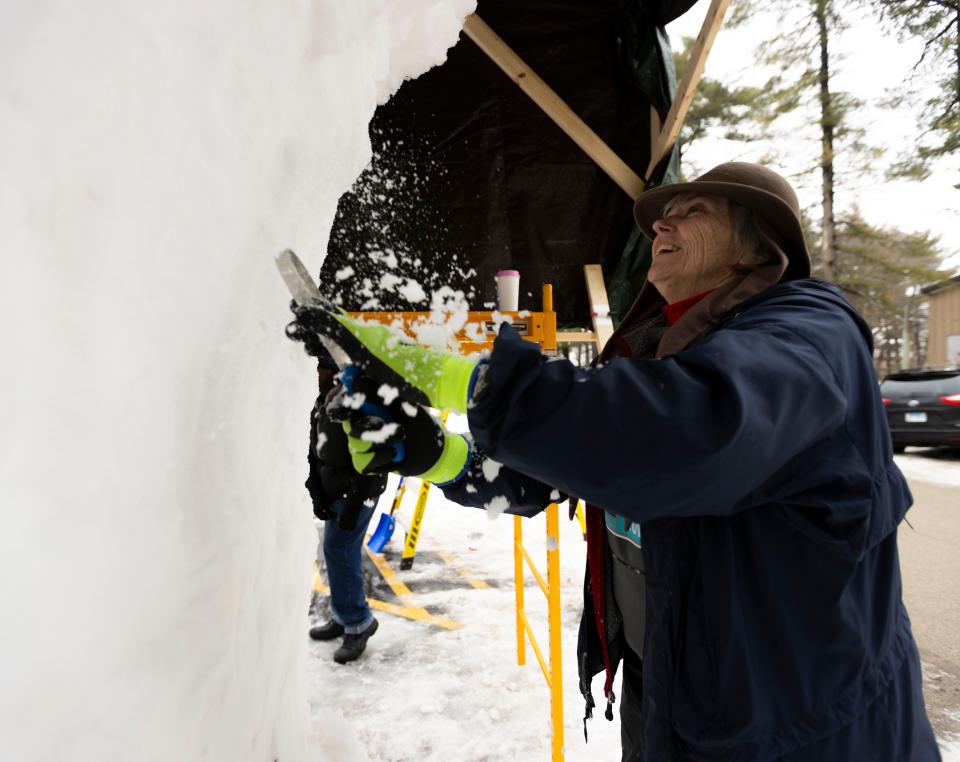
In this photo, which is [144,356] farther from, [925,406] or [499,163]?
[925,406]

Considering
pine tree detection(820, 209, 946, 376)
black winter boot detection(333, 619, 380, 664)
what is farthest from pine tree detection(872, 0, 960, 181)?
black winter boot detection(333, 619, 380, 664)

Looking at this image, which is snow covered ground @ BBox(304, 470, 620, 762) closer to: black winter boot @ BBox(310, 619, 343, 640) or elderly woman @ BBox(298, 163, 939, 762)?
→ black winter boot @ BBox(310, 619, 343, 640)

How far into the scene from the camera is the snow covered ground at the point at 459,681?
2291mm

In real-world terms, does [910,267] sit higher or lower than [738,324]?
higher

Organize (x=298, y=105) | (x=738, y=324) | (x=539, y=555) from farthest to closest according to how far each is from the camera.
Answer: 1. (x=539, y=555)
2. (x=298, y=105)
3. (x=738, y=324)

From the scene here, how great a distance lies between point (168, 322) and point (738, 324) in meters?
0.85

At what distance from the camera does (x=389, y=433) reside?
94cm

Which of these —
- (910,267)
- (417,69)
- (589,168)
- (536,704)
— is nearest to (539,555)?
(536,704)

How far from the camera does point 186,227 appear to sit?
809 mm

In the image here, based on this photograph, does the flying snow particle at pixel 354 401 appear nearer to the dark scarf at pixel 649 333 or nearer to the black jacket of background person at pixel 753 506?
the black jacket of background person at pixel 753 506

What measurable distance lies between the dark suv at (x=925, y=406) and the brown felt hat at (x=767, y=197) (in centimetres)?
780

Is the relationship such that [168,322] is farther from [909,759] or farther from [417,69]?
[417,69]

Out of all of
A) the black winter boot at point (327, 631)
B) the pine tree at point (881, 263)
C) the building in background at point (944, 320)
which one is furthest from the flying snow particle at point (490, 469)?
the building in background at point (944, 320)

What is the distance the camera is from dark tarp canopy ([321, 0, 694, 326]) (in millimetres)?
3156
